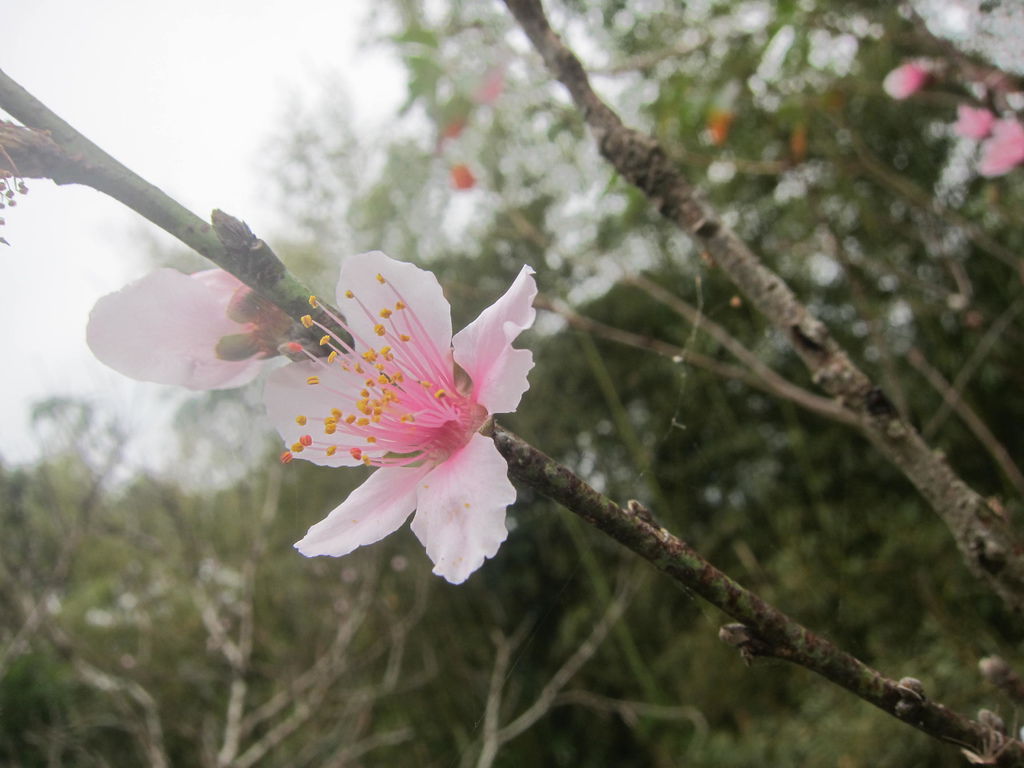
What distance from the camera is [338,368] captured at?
397mm

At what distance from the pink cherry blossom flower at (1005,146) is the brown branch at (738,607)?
1.12 metres

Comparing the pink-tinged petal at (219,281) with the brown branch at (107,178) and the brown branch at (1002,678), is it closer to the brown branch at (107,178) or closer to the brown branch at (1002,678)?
the brown branch at (107,178)

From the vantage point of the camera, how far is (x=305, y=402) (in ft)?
1.33

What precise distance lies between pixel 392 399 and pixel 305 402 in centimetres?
5

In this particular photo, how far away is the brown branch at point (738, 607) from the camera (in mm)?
301

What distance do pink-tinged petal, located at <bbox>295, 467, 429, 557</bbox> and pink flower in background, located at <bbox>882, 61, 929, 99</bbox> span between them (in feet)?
4.83

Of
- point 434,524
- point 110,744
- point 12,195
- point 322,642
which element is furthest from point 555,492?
point 110,744

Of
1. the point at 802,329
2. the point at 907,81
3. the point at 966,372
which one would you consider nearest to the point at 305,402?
the point at 802,329

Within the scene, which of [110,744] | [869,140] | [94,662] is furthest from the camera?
[110,744]

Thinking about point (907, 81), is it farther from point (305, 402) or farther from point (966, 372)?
point (305, 402)

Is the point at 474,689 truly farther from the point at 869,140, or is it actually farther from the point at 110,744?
the point at 869,140

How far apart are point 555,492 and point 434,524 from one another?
0.28 ft

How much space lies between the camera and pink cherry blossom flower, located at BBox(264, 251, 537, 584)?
0.35 m

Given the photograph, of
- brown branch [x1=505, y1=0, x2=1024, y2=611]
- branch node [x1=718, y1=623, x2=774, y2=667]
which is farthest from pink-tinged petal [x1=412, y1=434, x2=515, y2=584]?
brown branch [x1=505, y1=0, x2=1024, y2=611]
